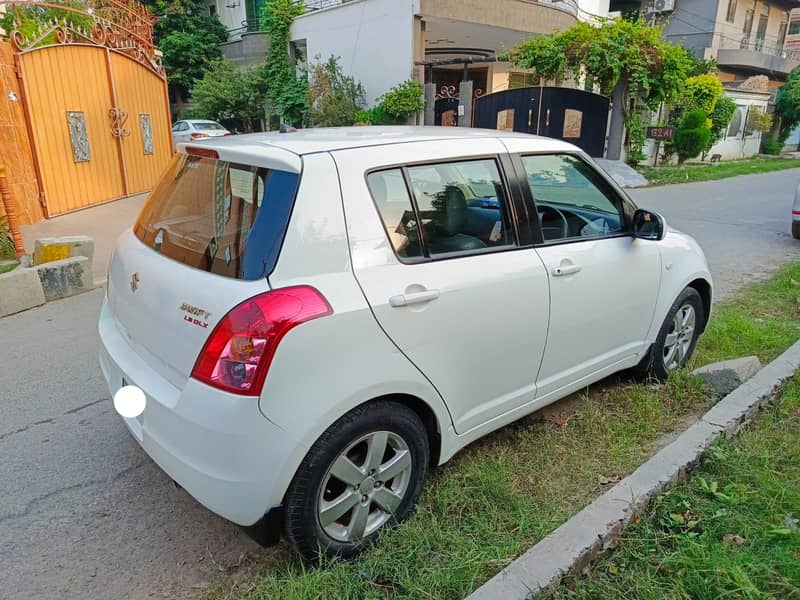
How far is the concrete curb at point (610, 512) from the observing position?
2129 mm

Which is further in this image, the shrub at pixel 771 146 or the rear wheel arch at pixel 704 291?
the shrub at pixel 771 146

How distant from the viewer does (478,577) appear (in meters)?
2.24

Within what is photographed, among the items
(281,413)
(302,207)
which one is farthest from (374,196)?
(281,413)

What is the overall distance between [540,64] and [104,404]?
51.9ft

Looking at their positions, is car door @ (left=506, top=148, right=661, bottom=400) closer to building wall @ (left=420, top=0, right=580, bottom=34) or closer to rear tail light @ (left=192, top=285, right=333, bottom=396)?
rear tail light @ (left=192, top=285, right=333, bottom=396)

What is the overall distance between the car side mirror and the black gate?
13508mm

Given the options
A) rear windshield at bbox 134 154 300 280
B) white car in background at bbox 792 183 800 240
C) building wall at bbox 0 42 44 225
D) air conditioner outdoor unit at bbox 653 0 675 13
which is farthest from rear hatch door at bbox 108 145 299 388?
air conditioner outdoor unit at bbox 653 0 675 13

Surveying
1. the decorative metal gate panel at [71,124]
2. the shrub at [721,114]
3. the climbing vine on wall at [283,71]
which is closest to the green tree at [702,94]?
the shrub at [721,114]

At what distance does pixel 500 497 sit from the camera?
276cm

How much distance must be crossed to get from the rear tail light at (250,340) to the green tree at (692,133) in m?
22.7

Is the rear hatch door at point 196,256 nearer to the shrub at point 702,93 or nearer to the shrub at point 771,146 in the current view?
the shrub at point 702,93

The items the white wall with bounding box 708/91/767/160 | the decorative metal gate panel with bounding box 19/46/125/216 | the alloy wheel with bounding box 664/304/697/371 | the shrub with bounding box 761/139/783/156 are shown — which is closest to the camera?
the alloy wheel with bounding box 664/304/697/371

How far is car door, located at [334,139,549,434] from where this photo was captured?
7.65ft

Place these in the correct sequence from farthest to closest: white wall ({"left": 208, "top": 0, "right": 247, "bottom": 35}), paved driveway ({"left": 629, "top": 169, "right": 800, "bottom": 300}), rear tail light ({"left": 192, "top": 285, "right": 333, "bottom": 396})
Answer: white wall ({"left": 208, "top": 0, "right": 247, "bottom": 35})
paved driveway ({"left": 629, "top": 169, "right": 800, "bottom": 300})
rear tail light ({"left": 192, "top": 285, "right": 333, "bottom": 396})
